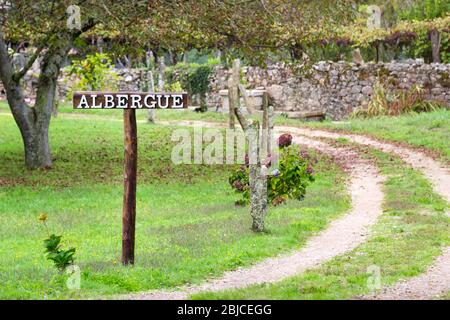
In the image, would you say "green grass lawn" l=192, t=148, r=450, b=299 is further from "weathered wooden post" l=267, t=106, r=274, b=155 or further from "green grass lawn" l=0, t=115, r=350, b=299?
"weathered wooden post" l=267, t=106, r=274, b=155

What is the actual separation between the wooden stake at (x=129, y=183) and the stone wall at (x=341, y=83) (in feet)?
65.7

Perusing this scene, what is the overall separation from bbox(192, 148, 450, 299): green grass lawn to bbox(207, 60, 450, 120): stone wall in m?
13.3

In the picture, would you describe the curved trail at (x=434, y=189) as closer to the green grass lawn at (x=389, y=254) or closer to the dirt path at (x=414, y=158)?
the dirt path at (x=414, y=158)

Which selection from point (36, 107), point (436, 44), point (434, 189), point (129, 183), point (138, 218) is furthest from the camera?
point (436, 44)

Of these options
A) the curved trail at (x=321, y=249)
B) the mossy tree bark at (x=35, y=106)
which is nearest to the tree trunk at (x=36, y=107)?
the mossy tree bark at (x=35, y=106)

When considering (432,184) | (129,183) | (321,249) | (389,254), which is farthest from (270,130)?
(129,183)

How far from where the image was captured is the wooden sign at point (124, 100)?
10719mm

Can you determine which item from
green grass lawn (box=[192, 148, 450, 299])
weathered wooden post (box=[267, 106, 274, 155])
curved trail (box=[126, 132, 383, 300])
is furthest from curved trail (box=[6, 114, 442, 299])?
weathered wooden post (box=[267, 106, 274, 155])

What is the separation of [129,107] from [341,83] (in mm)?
21824

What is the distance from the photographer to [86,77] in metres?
30.0

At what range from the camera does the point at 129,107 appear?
10766 mm

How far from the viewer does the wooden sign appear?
1072 cm

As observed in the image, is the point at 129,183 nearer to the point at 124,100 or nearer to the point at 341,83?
the point at 124,100
